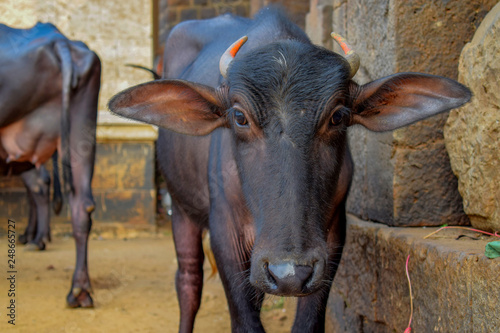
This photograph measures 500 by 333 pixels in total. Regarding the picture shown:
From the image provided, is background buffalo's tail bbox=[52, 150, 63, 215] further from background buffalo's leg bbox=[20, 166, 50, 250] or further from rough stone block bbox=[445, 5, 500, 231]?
rough stone block bbox=[445, 5, 500, 231]

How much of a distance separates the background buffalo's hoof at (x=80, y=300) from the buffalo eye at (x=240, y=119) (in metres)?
3.05

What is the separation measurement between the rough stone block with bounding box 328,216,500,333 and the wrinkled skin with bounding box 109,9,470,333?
0.36 m

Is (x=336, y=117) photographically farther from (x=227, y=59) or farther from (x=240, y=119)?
(x=227, y=59)

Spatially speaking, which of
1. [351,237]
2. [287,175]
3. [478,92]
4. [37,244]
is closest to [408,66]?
[478,92]

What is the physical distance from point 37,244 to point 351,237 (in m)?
4.98

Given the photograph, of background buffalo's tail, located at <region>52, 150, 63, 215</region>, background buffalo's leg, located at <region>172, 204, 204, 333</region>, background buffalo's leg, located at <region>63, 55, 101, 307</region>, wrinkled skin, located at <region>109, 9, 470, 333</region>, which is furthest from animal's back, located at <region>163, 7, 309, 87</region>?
background buffalo's tail, located at <region>52, 150, 63, 215</region>

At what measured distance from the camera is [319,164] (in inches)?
94.1

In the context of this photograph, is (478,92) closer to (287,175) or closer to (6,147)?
(287,175)

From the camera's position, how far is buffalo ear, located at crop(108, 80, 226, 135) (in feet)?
8.76

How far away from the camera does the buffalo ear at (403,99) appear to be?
2.54m

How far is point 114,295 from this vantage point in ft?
17.9

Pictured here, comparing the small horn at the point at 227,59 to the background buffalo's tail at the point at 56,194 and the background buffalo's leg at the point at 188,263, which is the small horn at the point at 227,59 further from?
the background buffalo's tail at the point at 56,194

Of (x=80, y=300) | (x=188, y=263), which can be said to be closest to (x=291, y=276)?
(x=188, y=263)

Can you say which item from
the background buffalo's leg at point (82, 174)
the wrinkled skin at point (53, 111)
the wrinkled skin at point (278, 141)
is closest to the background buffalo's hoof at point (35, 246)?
the wrinkled skin at point (53, 111)
